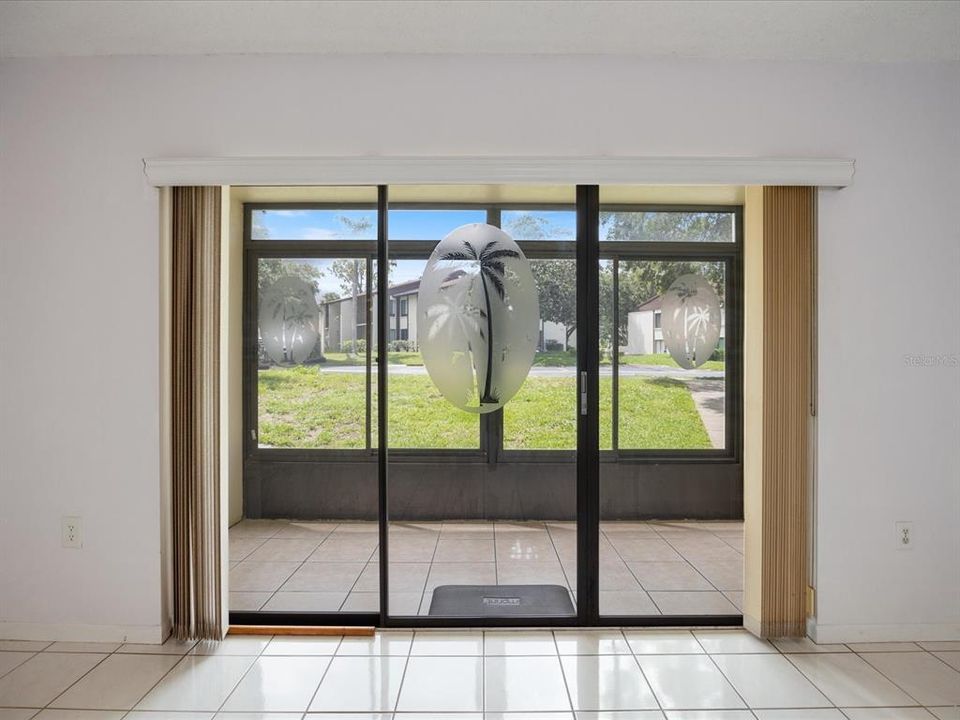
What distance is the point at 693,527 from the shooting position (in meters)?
2.97

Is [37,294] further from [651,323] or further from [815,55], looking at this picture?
[815,55]

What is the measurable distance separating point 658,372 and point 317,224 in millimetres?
1673

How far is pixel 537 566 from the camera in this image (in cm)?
296

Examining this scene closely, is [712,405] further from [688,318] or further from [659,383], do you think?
[688,318]

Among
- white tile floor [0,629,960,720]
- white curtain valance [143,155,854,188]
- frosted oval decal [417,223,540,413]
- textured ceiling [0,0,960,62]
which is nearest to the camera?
white tile floor [0,629,960,720]

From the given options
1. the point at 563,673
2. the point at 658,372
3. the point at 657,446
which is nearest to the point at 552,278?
the point at 658,372

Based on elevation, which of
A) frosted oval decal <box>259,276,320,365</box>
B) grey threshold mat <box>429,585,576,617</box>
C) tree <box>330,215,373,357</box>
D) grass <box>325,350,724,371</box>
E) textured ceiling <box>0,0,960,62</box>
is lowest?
grey threshold mat <box>429,585,576,617</box>

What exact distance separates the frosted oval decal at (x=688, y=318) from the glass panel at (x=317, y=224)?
1.37m

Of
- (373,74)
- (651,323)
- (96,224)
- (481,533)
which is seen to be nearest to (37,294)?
(96,224)

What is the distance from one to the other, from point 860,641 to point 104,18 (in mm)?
3993

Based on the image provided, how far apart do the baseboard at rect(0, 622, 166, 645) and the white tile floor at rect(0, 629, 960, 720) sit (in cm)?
6

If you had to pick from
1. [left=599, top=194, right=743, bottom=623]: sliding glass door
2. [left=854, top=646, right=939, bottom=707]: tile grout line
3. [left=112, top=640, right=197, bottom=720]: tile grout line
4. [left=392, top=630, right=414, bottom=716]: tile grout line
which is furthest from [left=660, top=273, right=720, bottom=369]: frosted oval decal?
[left=112, top=640, right=197, bottom=720]: tile grout line

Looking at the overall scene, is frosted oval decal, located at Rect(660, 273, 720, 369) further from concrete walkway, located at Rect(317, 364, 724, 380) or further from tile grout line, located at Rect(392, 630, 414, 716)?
tile grout line, located at Rect(392, 630, 414, 716)

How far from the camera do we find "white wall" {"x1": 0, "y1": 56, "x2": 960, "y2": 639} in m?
2.82
